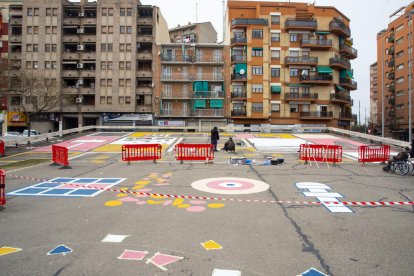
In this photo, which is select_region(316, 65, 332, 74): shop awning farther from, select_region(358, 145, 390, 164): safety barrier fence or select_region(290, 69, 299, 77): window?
select_region(358, 145, 390, 164): safety barrier fence

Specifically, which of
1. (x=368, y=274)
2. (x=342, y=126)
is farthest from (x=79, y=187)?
(x=342, y=126)

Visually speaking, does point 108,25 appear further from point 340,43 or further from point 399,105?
point 399,105

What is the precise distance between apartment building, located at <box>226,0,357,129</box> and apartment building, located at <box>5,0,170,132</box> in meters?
16.0

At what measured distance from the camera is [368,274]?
4.24 m

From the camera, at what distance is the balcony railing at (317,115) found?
50.2 meters

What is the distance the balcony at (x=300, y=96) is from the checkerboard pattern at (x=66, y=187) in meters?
42.8

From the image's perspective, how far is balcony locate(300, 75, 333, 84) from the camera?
50.1 meters

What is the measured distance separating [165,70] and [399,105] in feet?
158

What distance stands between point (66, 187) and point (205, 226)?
6.61m

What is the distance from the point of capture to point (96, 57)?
52.3 metres

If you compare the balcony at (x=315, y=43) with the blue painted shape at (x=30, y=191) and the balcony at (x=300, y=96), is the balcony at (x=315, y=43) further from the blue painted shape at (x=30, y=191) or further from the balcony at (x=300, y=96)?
the blue painted shape at (x=30, y=191)

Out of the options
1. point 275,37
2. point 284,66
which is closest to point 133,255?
→ point 284,66

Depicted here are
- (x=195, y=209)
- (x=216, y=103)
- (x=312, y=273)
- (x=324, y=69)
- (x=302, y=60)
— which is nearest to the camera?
(x=312, y=273)

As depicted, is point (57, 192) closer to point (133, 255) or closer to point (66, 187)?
point (66, 187)
